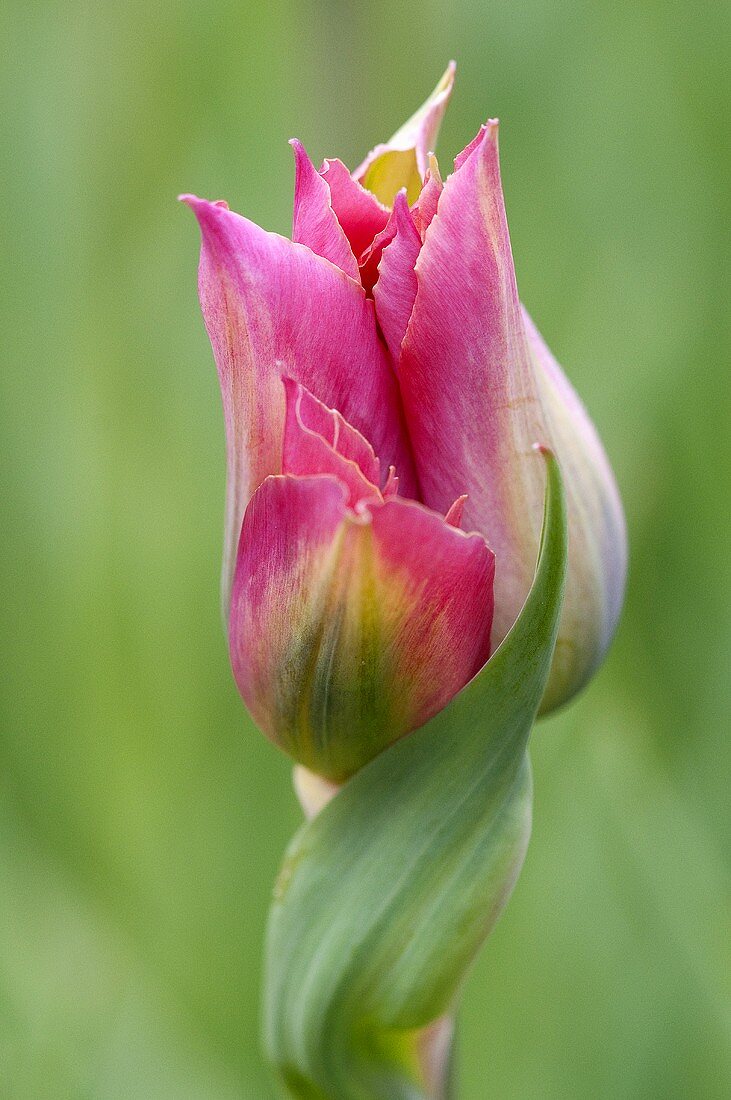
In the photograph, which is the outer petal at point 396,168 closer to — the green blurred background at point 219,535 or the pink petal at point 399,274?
the pink petal at point 399,274

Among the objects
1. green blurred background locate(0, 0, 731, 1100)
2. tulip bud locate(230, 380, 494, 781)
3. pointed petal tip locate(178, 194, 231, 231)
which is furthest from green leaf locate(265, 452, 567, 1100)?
green blurred background locate(0, 0, 731, 1100)

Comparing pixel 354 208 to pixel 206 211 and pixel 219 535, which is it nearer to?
pixel 206 211

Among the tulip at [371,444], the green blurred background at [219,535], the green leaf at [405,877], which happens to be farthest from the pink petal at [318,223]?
the green blurred background at [219,535]

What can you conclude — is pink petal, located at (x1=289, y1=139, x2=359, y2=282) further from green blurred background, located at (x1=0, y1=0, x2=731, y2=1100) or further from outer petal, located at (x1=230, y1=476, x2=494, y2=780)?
green blurred background, located at (x1=0, y1=0, x2=731, y2=1100)

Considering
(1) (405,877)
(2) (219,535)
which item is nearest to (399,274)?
(1) (405,877)

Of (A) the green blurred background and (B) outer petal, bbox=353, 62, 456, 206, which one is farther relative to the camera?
(A) the green blurred background
